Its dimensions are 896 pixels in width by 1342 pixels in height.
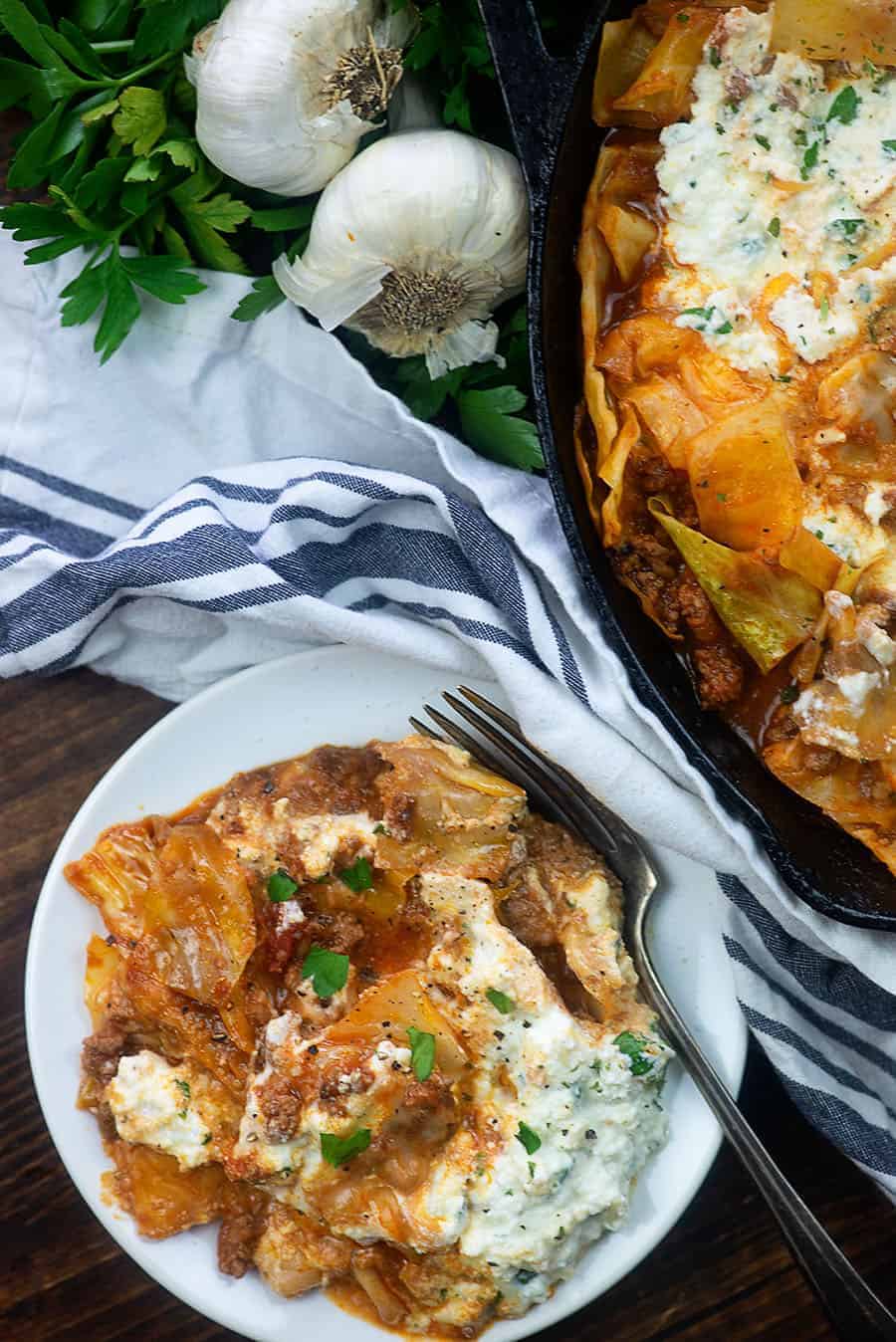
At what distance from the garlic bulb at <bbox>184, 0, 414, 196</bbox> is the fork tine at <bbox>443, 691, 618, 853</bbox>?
117 cm

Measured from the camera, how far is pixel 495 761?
2869mm

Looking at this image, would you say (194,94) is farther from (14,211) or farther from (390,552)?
(390,552)

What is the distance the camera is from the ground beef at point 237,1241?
277cm

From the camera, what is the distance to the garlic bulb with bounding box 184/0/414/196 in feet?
8.39

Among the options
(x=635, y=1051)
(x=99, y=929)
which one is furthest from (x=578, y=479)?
(x=99, y=929)

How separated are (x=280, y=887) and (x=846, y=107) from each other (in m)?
1.88

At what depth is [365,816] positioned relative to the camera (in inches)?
111

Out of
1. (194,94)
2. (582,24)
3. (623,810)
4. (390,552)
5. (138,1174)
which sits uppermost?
(582,24)

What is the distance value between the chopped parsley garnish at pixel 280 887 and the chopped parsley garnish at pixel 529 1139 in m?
0.67

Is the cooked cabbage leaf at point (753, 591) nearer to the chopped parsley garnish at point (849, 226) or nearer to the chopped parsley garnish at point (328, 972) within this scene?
the chopped parsley garnish at point (849, 226)

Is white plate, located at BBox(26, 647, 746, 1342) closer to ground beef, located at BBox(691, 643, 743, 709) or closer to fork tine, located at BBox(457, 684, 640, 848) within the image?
fork tine, located at BBox(457, 684, 640, 848)

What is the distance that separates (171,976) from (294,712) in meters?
0.62

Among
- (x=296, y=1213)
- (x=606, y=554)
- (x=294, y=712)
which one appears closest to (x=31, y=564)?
(x=294, y=712)

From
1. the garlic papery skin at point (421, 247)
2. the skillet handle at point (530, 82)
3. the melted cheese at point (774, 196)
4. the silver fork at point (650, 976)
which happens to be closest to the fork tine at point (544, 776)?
the silver fork at point (650, 976)
